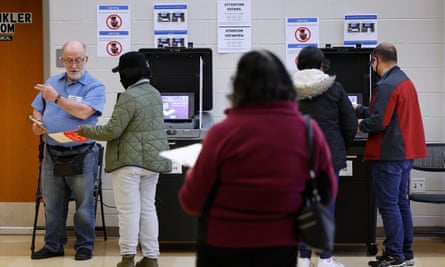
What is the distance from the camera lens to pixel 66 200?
480 centimetres

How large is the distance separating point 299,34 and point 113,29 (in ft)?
4.92

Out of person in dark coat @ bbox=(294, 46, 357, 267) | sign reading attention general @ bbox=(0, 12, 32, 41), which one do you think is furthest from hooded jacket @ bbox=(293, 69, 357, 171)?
sign reading attention general @ bbox=(0, 12, 32, 41)

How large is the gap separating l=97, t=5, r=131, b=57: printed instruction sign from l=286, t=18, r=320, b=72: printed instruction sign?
1.29 metres

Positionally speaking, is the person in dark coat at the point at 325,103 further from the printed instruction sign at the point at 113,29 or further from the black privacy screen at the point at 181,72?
the printed instruction sign at the point at 113,29

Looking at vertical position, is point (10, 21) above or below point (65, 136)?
above

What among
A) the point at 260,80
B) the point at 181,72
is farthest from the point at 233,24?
the point at 260,80

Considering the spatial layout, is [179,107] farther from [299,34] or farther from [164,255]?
[299,34]

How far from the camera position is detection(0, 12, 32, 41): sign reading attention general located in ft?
20.1

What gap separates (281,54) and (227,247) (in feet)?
11.6

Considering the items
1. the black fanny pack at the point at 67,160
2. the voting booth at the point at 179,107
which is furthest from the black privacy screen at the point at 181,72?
the black fanny pack at the point at 67,160

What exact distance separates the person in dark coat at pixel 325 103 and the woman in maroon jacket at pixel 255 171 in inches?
65.8

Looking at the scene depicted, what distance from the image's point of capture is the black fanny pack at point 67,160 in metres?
4.57

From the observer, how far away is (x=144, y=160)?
12.6 feet

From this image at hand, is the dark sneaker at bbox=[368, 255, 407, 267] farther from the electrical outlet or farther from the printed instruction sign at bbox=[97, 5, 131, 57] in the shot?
the printed instruction sign at bbox=[97, 5, 131, 57]
